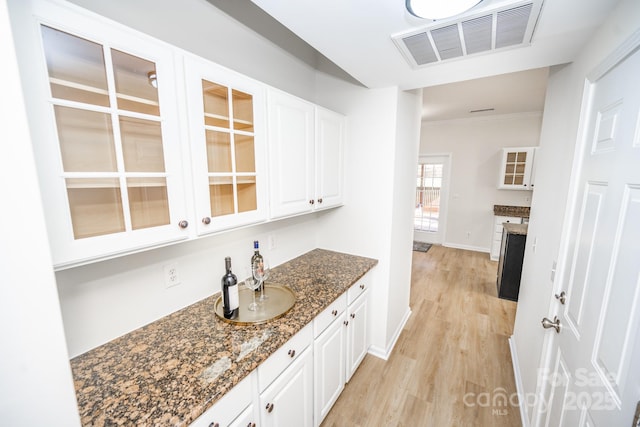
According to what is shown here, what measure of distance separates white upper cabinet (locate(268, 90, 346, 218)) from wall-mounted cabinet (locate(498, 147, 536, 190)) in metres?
4.19

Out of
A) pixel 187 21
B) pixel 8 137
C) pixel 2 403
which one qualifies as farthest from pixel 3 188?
pixel 187 21

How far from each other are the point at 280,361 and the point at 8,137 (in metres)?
1.19

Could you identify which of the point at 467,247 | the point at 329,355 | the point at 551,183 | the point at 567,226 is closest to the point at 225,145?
the point at 329,355

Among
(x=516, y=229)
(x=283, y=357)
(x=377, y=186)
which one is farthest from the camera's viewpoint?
(x=516, y=229)

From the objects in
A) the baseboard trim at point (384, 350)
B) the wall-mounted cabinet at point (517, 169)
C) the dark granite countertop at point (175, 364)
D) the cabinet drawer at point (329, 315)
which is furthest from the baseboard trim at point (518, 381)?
the wall-mounted cabinet at point (517, 169)

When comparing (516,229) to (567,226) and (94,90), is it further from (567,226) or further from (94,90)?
(94,90)

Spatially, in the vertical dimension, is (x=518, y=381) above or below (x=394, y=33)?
below

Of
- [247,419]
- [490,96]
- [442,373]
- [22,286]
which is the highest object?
[490,96]

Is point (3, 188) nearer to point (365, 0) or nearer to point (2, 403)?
point (2, 403)

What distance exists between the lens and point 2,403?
0.50 metres

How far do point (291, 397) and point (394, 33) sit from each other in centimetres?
192

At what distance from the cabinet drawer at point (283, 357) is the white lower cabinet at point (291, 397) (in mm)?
34

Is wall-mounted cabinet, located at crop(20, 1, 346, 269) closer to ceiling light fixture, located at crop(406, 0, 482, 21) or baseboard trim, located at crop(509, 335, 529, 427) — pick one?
ceiling light fixture, located at crop(406, 0, 482, 21)

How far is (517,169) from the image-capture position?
4688mm
